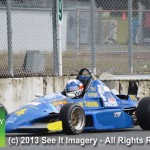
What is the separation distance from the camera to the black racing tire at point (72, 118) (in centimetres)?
1242

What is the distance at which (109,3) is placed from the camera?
17688mm

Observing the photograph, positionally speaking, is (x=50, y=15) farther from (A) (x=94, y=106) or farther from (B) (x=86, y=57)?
(A) (x=94, y=106)

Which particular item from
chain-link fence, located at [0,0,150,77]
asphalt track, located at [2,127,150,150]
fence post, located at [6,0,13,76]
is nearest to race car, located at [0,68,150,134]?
asphalt track, located at [2,127,150,150]

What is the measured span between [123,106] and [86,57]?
11.7 ft

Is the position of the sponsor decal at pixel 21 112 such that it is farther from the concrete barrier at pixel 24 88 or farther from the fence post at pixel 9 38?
the fence post at pixel 9 38

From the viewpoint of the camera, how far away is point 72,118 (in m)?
12.7

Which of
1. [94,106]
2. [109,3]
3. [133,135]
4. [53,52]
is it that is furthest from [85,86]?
[109,3]

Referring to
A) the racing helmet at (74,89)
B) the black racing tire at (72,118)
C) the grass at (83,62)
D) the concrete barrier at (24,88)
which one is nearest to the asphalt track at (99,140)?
the black racing tire at (72,118)

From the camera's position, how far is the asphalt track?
35.7 feet

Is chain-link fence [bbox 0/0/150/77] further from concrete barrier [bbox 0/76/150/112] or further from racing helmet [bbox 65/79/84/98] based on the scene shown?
racing helmet [bbox 65/79/84/98]

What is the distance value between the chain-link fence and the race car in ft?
8.97

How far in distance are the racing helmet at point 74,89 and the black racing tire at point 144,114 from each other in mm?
1138

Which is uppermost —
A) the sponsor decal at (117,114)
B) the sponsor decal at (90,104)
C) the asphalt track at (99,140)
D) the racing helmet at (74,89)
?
the racing helmet at (74,89)

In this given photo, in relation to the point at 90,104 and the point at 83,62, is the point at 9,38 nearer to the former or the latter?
the point at 83,62
